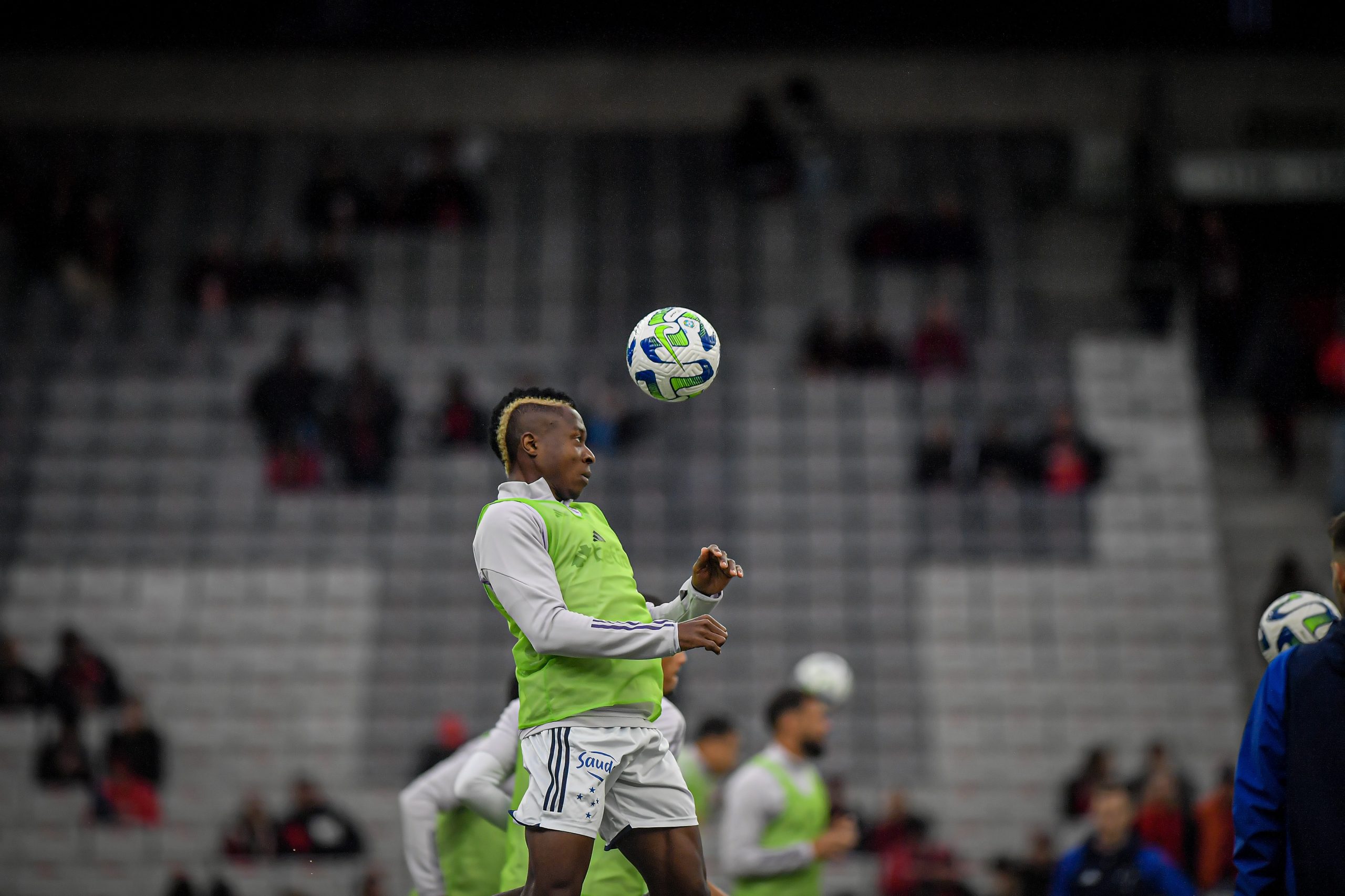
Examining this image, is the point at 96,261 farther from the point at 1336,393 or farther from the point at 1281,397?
the point at 1336,393

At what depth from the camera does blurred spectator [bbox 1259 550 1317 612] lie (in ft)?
46.6

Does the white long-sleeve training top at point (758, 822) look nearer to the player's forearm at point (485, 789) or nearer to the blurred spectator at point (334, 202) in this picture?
the player's forearm at point (485, 789)

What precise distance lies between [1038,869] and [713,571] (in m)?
7.86

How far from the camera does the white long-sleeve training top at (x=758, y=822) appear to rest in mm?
6988

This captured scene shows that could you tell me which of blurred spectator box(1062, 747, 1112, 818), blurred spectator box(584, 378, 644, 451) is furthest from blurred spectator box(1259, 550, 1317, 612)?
blurred spectator box(584, 378, 644, 451)

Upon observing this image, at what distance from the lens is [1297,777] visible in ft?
12.3

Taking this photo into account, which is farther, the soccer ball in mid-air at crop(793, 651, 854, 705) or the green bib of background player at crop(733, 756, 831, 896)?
the soccer ball in mid-air at crop(793, 651, 854, 705)

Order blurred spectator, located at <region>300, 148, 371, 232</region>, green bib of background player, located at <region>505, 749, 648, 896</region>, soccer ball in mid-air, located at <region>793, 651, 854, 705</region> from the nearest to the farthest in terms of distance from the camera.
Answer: green bib of background player, located at <region>505, 749, 648, 896</region> < soccer ball in mid-air, located at <region>793, 651, 854, 705</region> < blurred spectator, located at <region>300, 148, 371, 232</region>

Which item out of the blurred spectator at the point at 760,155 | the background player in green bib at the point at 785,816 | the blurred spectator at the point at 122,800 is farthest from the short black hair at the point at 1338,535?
the blurred spectator at the point at 760,155

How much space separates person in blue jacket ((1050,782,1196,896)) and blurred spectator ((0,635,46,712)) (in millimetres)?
10719

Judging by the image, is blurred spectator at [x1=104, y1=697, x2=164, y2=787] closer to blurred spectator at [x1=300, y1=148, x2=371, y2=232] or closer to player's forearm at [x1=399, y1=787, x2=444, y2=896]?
blurred spectator at [x1=300, y1=148, x2=371, y2=232]

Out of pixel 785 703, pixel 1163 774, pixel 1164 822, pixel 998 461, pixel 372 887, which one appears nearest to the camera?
A: pixel 785 703

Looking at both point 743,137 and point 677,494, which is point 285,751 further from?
point 743,137

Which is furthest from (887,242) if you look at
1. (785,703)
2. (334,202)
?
(785,703)
